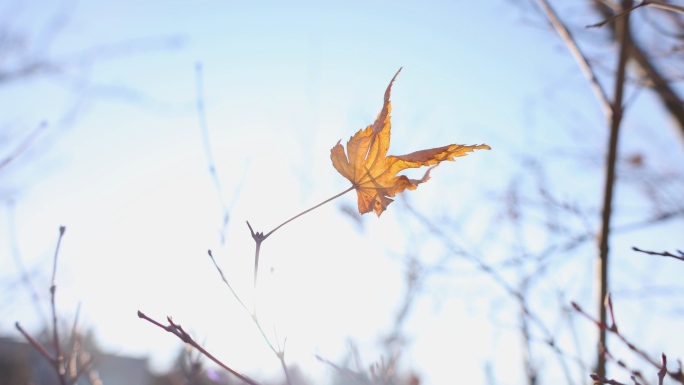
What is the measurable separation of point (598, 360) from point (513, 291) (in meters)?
0.61

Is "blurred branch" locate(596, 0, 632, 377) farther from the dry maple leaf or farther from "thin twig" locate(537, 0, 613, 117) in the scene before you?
the dry maple leaf

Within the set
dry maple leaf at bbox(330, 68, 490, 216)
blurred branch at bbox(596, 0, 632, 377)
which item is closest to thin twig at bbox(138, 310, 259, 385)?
dry maple leaf at bbox(330, 68, 490, 216)

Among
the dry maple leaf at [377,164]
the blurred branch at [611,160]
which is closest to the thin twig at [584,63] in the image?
the blurred branch at [611,160]

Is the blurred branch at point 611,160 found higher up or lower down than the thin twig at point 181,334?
higher up

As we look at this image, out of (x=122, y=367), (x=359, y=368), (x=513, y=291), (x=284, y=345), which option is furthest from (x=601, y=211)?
(x=122, y=367)

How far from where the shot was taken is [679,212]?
8.61 ft

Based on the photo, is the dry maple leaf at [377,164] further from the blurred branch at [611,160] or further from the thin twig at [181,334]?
the blurred branch at [611,160]

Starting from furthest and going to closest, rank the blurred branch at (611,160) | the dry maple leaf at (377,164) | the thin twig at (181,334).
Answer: the blurred branch at (611,160)
the dry maple leaf at (377,164)
the thin twig at (181,334)

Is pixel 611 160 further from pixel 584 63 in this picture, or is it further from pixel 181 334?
pixel 181 334

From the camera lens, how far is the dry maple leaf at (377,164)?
0.97 metres

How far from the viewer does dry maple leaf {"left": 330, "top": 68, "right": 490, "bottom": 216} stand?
0.97 meters

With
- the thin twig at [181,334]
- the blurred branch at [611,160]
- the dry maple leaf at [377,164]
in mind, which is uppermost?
the blurred branch at [611,160]

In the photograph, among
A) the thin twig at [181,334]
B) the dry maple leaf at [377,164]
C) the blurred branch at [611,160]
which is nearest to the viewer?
the thin twig at [181,334]

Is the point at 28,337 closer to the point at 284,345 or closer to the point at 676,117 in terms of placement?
the point at 284,345
